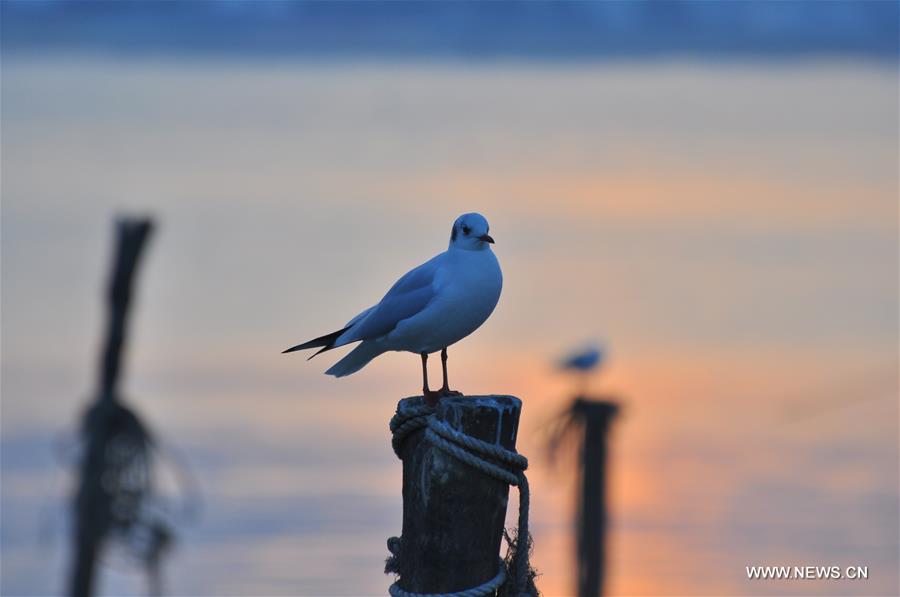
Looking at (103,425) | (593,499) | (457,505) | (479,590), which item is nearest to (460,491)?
(457,505)

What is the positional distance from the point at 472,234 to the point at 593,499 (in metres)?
3.82

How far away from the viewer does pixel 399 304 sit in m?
7.69

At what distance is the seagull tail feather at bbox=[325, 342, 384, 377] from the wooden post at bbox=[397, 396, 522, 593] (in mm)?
1652

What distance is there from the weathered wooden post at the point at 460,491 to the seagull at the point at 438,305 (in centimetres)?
103

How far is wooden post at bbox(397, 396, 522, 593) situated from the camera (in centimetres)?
626

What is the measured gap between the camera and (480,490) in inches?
248

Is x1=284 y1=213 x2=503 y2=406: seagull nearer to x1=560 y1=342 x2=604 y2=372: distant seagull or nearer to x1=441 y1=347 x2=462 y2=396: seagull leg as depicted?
x1=441 y1=347 x2=462 y2=396: seagull leg

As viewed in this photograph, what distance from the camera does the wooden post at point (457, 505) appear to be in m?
6.26

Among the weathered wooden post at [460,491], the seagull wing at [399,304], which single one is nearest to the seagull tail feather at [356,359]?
the seagull wing at [399,304]

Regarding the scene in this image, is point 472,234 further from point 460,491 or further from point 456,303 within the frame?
point 460,491

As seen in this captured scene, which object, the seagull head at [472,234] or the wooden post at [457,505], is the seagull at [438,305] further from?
the wooden post at [457,505]

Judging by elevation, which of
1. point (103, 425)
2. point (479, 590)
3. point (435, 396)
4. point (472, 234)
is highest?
A: point (472, 234)

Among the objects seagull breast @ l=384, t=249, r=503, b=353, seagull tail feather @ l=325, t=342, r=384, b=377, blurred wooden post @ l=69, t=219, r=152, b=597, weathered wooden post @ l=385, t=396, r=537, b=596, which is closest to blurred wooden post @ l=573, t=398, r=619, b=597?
blurred wooden post @ l=69, t=219, r=152, b=597

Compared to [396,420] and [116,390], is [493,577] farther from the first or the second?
[116,390]
